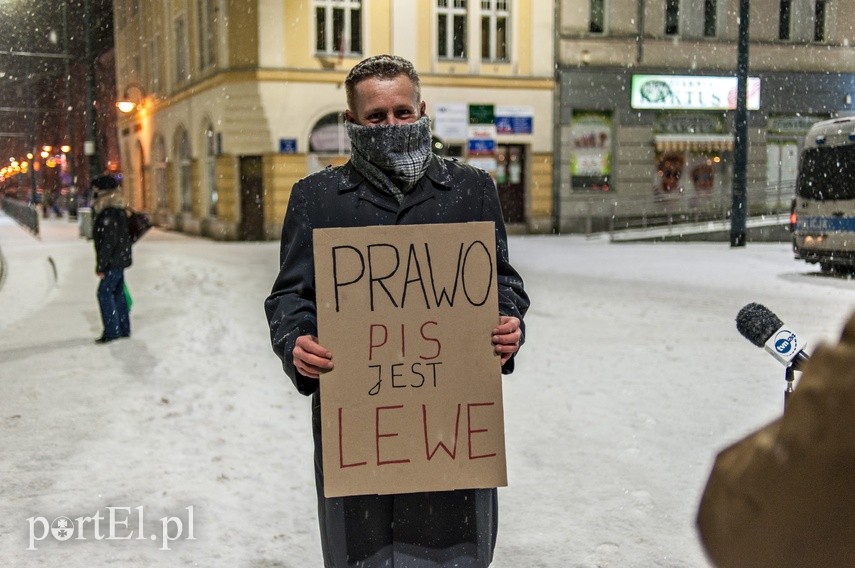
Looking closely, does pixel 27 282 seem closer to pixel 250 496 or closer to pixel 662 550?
pixel 250 496

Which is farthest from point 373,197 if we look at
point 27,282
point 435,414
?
point 27,282

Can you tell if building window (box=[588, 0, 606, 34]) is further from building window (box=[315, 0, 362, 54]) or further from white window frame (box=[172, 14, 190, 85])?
white window frame (box=[172, 14, 190, 85])

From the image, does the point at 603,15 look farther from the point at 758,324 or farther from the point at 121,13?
the point at 758,324

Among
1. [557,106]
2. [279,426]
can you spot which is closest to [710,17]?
[557,106]

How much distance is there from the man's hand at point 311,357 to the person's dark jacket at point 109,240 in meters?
7.44

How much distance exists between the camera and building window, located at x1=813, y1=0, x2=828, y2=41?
97.6 feet

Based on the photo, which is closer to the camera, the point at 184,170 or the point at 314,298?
the point at 314,298

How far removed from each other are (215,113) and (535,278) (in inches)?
614

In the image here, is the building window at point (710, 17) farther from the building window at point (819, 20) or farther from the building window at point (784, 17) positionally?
the building window at point (819, 20)

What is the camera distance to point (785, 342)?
2.07 metres

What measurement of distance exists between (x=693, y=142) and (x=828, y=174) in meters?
13.2

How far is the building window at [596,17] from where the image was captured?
1110 inches

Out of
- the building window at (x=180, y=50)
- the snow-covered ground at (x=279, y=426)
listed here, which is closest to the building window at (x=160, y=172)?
the building window at (x=180, y=50)

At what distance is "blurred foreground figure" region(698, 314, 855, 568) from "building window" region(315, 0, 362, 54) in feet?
86.1
